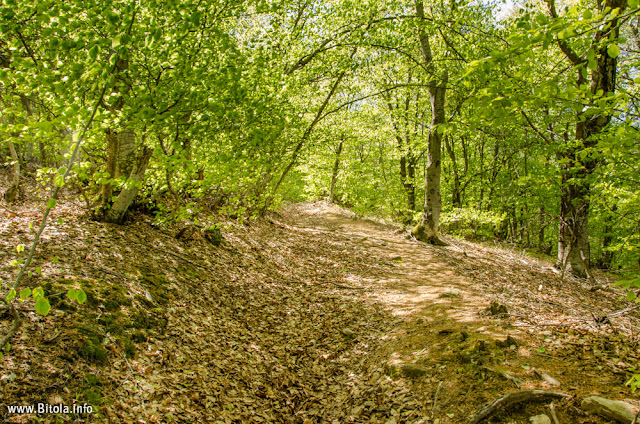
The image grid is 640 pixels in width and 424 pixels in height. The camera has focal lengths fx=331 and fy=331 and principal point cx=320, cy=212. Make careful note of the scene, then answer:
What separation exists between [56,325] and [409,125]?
1742 centimetres

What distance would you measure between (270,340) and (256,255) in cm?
428

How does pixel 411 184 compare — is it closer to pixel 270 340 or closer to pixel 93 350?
pixel 270 340

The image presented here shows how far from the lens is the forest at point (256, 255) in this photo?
135 inches

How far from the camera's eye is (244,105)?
5.95 m

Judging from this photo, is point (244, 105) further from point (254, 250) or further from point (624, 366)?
point (624, 366)

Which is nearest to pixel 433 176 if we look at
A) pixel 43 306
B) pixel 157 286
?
pixel 157 286

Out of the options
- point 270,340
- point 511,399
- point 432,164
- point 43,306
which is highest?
point 432,164

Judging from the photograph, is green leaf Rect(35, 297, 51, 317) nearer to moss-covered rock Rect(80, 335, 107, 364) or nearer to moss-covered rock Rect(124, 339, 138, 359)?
moss-covered rock Rect(80, 335, 107, 364)

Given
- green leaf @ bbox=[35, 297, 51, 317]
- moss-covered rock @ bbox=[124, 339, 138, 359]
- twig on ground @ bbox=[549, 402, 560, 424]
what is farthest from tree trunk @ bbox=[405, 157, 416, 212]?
green leaf @ bbox=[35, 297, 51, 317]

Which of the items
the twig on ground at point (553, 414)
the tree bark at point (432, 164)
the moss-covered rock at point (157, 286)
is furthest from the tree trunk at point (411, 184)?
the twig on ground at point (553, 414)

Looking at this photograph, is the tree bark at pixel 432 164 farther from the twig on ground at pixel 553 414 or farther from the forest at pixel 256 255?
the twig on ground at pixel 553 414

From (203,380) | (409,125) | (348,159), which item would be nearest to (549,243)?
(409,125)

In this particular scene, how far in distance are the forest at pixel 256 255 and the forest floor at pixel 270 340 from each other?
0.03 metres

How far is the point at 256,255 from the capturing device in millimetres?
10094
